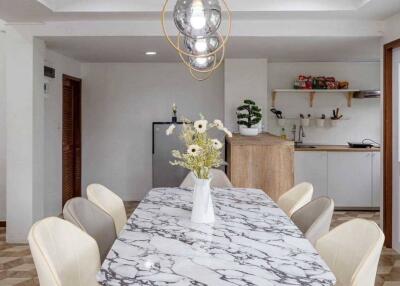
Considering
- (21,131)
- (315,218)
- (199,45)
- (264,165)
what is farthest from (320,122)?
(315,218)

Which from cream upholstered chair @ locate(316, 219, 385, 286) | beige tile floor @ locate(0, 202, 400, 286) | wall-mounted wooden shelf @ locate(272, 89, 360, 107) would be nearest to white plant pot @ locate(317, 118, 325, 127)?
wall-mounted wooden shelf @ locate(272, 89, 360, 107)

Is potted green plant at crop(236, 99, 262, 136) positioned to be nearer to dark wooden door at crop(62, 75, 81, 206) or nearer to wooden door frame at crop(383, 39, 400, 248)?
wooden door frame at crop(383, 39, 400, 248)

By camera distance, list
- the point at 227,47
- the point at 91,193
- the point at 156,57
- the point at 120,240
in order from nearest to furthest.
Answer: the point at 120,240, the point at 91,193, the point at 227,47, the point at 156,57

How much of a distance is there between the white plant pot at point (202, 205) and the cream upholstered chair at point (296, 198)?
0.83 meters

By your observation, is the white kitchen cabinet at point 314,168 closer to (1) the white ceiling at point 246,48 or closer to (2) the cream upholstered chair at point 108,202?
(1) the white ceiling at point 246,48

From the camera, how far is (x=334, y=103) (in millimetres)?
7469

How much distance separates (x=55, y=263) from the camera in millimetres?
1969

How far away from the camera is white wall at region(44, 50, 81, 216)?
601 cm

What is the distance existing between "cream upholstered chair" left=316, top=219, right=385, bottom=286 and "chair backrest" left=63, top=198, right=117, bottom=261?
1252 mm

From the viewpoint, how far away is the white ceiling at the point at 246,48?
522 centimetres

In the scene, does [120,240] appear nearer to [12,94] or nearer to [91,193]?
[91,193]

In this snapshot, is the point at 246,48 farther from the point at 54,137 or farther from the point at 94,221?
the point at 94,221

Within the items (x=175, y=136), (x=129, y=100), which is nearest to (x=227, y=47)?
(x=175, y=136)

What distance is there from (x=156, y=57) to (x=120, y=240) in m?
4.93
